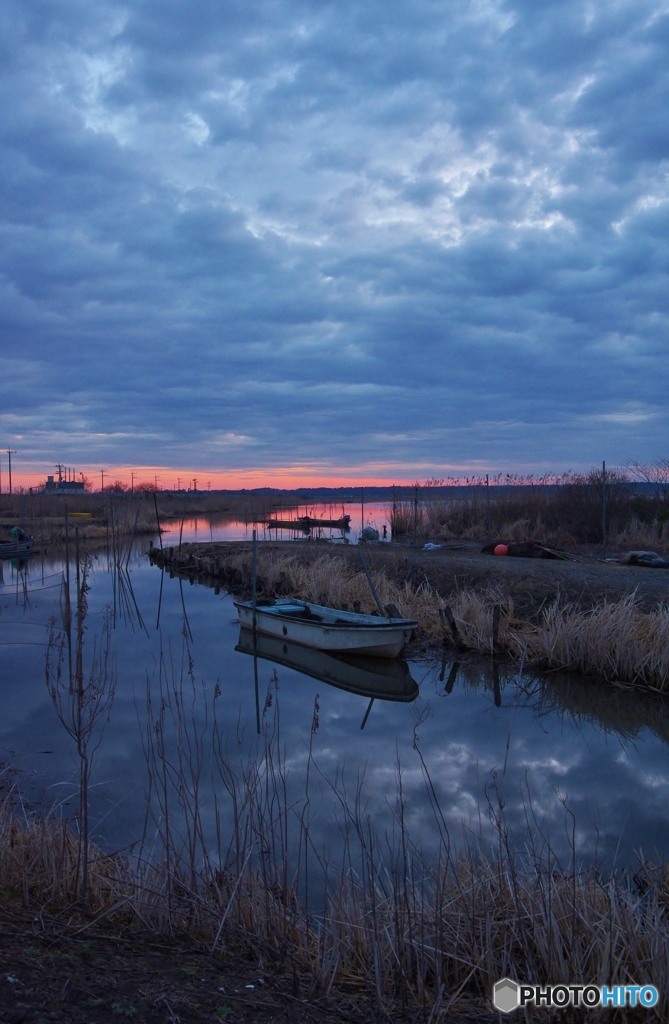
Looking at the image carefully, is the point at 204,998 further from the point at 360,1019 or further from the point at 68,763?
the point at 68,763

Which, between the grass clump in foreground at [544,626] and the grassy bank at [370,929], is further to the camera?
the grass clump in foreground at [544,626]

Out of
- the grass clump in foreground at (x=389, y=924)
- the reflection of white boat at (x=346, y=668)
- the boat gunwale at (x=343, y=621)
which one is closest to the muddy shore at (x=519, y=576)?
the boat gunwale at (x=343, y=621)

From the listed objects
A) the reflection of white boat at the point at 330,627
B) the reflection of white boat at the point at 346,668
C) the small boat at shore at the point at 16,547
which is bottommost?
the reflection of white boat at the point at 346,668

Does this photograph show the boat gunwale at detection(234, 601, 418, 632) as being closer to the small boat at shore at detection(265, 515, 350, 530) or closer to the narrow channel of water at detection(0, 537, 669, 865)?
the narrow channel of water at detection(0, 537, 669, 865)

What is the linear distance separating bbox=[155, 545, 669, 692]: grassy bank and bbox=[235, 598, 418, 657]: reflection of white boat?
1.26m

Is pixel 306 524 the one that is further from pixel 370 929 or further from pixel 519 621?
pixel 370 929

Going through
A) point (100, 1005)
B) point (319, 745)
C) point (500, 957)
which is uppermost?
point (100, 1005)

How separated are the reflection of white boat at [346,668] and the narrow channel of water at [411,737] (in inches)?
2.2

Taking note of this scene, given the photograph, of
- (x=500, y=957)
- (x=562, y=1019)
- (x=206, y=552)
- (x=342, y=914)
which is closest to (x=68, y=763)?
(x=342, y=914)

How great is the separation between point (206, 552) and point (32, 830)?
84.4 feet

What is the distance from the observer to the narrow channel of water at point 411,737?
23.7ft

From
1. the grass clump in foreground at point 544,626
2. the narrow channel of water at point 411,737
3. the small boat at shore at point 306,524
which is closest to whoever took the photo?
the narrow channel of water at point 411,737

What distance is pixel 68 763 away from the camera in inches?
344

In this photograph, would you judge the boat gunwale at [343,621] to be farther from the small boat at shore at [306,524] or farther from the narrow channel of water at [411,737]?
the small boat at shore at [306,524]
